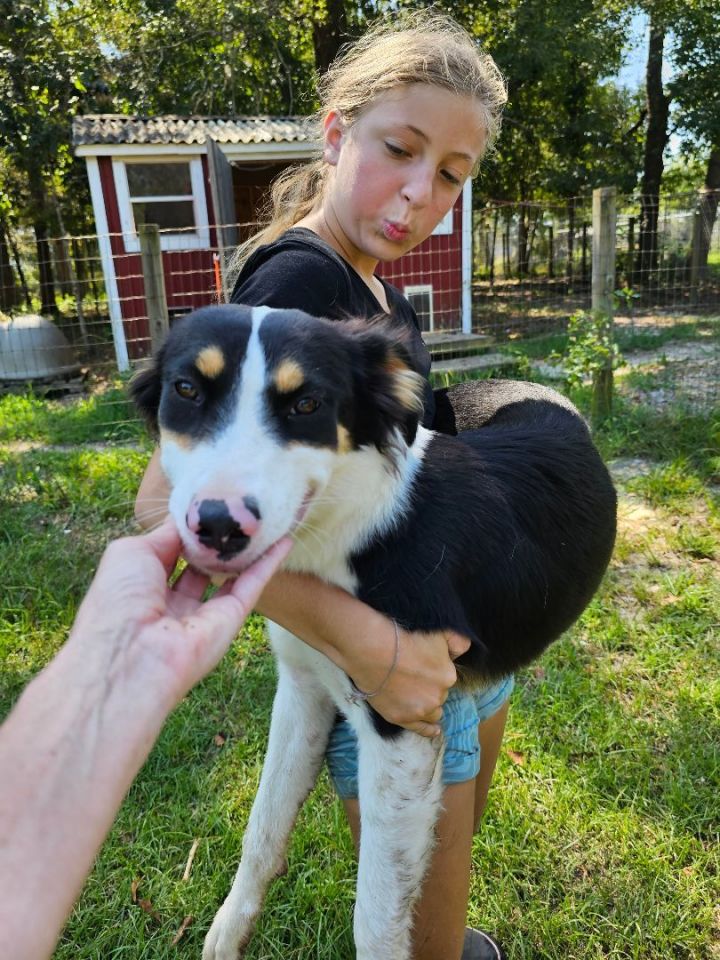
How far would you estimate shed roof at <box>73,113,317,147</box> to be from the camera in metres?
11.0

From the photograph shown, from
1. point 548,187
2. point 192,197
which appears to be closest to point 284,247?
point 192,197

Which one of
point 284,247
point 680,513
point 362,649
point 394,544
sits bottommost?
point 680,513

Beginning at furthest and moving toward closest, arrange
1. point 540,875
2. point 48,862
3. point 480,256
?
point 480,256, point 540,875, point 48,862

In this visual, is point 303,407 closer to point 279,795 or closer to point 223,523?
point 223,523

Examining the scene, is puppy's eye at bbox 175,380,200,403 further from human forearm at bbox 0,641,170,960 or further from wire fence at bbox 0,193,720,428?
wire fence at bbox 0,193,720,428

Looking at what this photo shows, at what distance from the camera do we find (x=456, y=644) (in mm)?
1762

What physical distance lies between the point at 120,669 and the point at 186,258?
11.9 metres

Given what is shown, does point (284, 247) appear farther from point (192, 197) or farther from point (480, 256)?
point (480, 256)

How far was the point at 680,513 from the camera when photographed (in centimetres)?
447

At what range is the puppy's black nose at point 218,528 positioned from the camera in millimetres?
1211

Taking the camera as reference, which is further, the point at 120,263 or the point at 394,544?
the point at 120,263

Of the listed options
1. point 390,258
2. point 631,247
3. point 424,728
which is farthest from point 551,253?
point 424,728

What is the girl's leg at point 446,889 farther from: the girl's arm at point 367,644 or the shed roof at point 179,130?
the shed roof at point 179,130

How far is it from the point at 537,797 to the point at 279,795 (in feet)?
3.33
